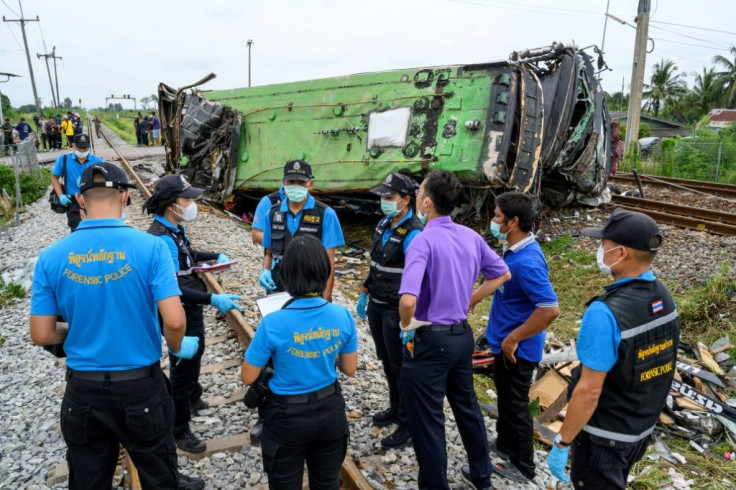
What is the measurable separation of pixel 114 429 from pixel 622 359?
7.83ft

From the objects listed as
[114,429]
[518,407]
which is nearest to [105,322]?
[114,429]

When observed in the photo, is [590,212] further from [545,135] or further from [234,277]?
[234,277]

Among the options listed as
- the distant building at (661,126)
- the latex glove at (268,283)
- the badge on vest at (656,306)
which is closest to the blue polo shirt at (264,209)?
the latex glove at (268,283)

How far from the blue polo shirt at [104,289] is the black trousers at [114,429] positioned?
110 millimetres

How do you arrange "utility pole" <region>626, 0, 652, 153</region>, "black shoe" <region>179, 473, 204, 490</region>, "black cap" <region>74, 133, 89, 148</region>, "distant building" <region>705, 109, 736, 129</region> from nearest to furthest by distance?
"black shoe" <region>179, 473, 204, 490</region> → "black cap" <region>74, 133, 89, 148</region> → "utility pole" <region>626, 0, 652, 153</region> → "distant building" <region>705, 109, 736, 129</region>

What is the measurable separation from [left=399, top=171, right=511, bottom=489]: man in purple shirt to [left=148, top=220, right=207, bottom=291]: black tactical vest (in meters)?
1.54

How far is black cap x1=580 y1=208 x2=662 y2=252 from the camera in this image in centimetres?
228

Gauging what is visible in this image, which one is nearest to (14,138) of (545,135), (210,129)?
(210,129)

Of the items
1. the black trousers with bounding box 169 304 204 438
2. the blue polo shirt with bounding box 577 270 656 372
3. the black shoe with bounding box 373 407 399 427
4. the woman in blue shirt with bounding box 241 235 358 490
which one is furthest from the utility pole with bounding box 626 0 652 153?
the woman in blue shirt with bounding box 241 235 358 490

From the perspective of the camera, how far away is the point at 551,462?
2.66m

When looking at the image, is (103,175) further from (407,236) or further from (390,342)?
(390,342)

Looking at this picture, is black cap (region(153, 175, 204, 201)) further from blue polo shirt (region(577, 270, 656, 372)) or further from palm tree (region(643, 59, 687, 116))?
palm tree (region(643, 59, 687, 116))

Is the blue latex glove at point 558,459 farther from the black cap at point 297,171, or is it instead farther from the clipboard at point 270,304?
the black cap at point 297,171

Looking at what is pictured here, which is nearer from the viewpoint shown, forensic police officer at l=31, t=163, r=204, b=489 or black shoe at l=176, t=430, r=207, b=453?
forensic police officer at l=31, t=163, r=204, b=489
